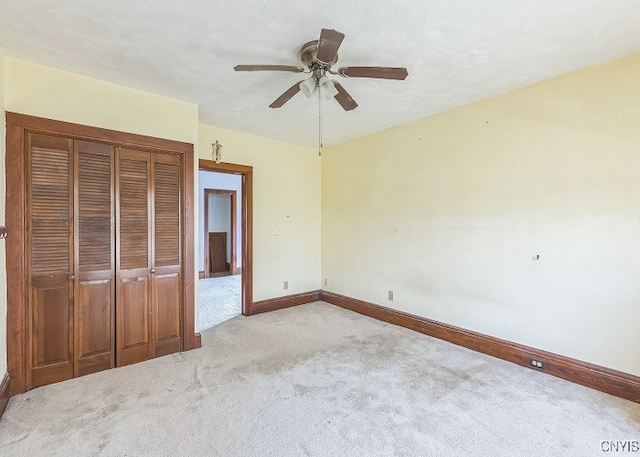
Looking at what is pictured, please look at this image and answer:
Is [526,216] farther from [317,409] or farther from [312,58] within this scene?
[317,409]

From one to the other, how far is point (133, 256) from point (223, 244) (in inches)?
191

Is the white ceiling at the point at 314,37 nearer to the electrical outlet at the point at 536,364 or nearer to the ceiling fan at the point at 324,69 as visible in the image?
the ceiling fan at the point at 324,69

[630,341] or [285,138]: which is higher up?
[285,138]

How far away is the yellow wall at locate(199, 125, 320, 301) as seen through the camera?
14.0 ft

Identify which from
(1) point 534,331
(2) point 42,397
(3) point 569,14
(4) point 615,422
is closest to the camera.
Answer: (3) point 569,14

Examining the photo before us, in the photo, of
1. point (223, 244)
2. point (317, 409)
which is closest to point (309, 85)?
point (317, 409)

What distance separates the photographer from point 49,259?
2.40 m

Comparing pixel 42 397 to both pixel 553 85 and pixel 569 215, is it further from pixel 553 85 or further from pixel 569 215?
pixel 553 85

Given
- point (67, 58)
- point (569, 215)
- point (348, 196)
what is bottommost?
point (569, 215)

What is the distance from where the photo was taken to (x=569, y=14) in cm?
176

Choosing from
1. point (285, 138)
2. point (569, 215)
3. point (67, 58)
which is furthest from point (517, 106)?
point (67, 58)

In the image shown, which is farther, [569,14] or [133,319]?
[133,319]

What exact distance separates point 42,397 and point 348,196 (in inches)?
149

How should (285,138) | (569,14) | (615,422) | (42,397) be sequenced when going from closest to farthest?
1. (569,14)
2. (615,422)
3. (42,397)
4. (285,138)
